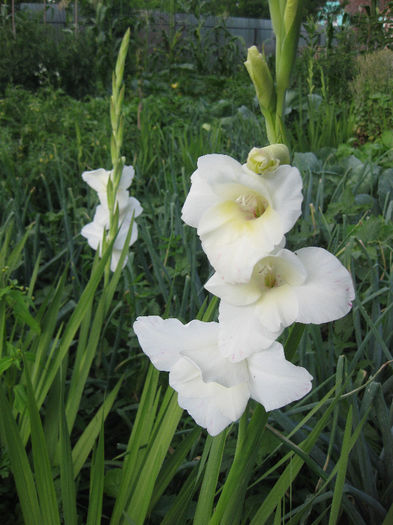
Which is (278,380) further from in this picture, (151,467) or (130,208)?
(130,208)

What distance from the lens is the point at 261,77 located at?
0.65 m

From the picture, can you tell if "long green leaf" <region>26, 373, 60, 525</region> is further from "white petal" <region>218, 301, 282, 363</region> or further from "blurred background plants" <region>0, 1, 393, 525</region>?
"white petal" <region>218, 301, 282, 363</region>

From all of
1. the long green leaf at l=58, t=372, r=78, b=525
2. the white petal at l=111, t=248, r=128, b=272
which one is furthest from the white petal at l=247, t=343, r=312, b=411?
the white petal at l=111, t=248, r=128, b=272

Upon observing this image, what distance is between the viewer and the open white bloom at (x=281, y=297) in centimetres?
58

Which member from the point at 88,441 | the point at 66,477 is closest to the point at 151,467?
the point at 66,477

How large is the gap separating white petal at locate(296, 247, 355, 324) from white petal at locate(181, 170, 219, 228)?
0.14 metres

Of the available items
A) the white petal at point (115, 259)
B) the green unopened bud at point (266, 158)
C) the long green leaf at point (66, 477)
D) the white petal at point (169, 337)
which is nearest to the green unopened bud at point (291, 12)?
the green unopened bud at point (266, 158)

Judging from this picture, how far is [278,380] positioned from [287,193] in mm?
219

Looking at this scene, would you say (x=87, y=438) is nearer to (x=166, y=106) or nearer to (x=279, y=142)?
(x=279, y=142)

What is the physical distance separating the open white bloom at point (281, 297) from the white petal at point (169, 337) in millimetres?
63

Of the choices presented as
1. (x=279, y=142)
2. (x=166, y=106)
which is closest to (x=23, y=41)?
(x=166, y=106)

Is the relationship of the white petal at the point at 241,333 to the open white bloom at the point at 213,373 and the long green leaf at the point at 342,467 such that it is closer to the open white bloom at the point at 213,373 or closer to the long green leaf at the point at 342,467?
the open white bloom at the point at 213,373

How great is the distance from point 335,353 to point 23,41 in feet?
23.3

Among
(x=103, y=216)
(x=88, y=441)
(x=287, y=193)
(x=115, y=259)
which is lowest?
(x=88, y=441)
